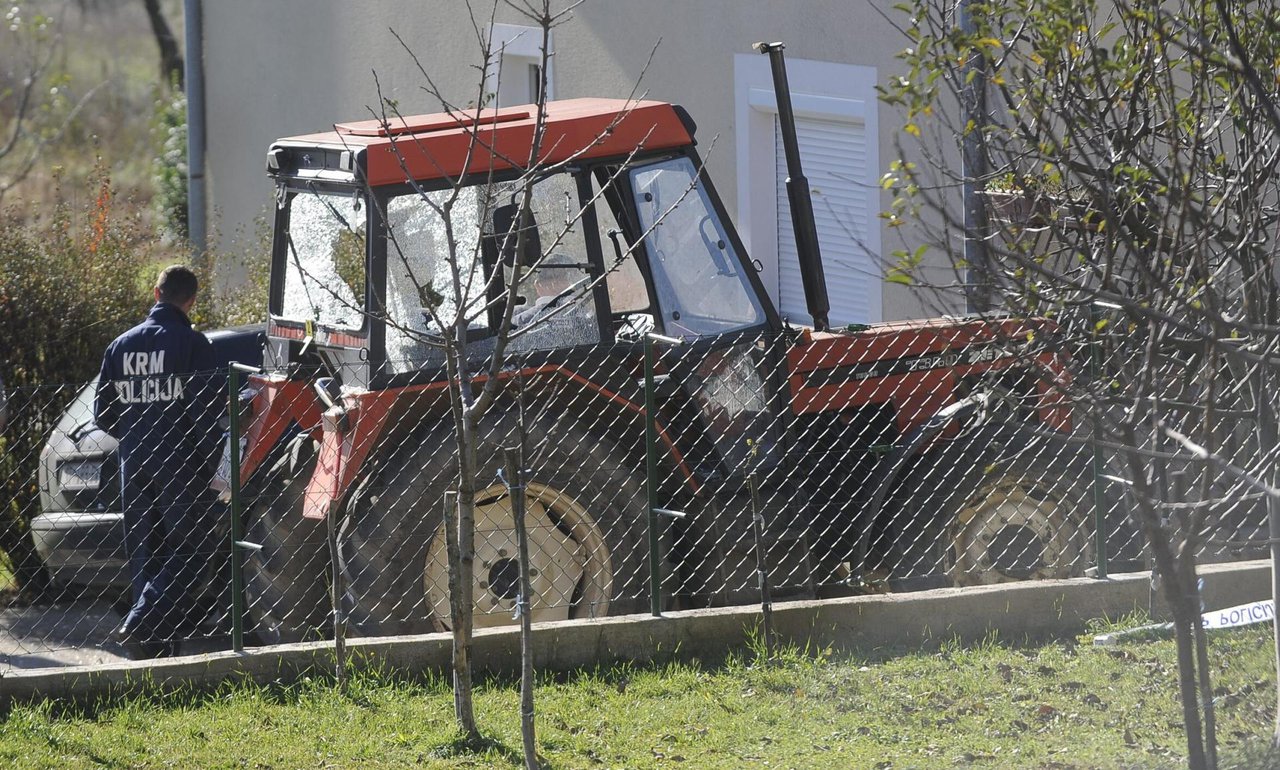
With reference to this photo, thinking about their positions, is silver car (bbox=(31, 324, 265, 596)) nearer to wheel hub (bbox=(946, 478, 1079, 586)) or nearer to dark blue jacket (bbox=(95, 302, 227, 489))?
dark blue jacket (bbox=(95, 302, 227, 489))

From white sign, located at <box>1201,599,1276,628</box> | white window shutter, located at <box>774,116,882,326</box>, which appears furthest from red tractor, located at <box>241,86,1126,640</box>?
white window shutter, located at <box>774,116,882,326</box>

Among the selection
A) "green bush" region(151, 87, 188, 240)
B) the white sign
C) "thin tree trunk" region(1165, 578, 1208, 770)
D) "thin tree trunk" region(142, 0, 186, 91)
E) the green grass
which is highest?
"thin tree trunk" region(142, 0, 186, 91)

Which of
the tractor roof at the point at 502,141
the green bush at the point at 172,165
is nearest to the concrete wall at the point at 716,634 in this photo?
the tractor roof at the point at 502,141

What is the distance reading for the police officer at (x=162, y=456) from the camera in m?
6.77

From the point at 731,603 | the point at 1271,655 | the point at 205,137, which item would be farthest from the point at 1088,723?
the point at 205,137

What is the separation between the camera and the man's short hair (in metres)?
7.05

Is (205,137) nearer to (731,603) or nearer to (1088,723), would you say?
(731,603)

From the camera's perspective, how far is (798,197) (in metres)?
6.17

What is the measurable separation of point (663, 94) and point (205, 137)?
7995mm

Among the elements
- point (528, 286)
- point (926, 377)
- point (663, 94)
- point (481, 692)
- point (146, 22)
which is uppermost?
point (146, 22)

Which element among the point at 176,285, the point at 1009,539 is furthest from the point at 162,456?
the point at 1009,539

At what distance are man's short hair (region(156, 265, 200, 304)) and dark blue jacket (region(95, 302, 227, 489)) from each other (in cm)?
10

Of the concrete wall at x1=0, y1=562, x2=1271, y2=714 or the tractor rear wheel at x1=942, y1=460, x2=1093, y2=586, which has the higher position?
the tractor rear wheel at x1=942, y1=460, x2=1093, y2=586

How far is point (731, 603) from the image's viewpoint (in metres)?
6.36
